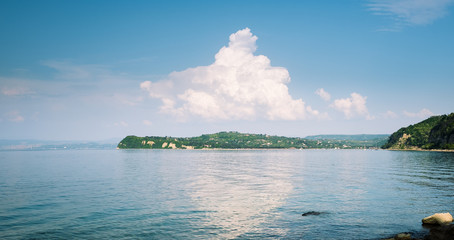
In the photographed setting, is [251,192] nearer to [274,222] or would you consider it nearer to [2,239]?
[274,222]

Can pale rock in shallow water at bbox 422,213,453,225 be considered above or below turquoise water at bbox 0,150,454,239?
above

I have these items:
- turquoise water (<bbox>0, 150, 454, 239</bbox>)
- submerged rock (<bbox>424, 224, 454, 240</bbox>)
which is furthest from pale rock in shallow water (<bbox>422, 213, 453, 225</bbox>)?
submerged rock (<bbox>424, 224, 454, 240</bbox>)

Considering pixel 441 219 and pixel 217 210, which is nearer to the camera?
pixel 441 219

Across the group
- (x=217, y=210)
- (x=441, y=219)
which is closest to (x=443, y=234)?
(x=441, y=219)

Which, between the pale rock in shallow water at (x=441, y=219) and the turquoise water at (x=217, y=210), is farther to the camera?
the pale rock in shallow water at (x=441, y=219)

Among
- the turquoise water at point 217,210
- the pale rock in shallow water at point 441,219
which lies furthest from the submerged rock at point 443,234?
the pale rock in shallow water at point 441,219

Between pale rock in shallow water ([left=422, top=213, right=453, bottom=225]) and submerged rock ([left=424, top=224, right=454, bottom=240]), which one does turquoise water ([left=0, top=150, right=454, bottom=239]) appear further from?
submerged rock ([left=424, top=224, right=454, bottom=240])

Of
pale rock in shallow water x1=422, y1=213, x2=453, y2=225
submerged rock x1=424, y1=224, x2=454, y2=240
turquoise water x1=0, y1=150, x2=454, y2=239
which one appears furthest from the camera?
pale rock in shallow water x1=422, y1=213, x2=453, y2=225

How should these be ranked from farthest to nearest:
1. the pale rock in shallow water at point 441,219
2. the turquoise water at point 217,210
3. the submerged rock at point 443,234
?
1. the pale rock in shallow water at point 441,219
2. the turquoise water at point 217,210
3. the submerged rock at point 443,234

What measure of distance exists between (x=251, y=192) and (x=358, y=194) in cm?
2073

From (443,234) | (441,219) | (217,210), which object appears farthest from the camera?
(217,210)

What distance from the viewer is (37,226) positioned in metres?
37.1

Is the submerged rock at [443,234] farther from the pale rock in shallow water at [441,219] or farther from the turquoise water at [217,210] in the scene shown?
the pale rock in shallow water at [441,219]

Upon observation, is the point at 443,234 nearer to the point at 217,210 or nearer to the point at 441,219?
the point at 441,219
